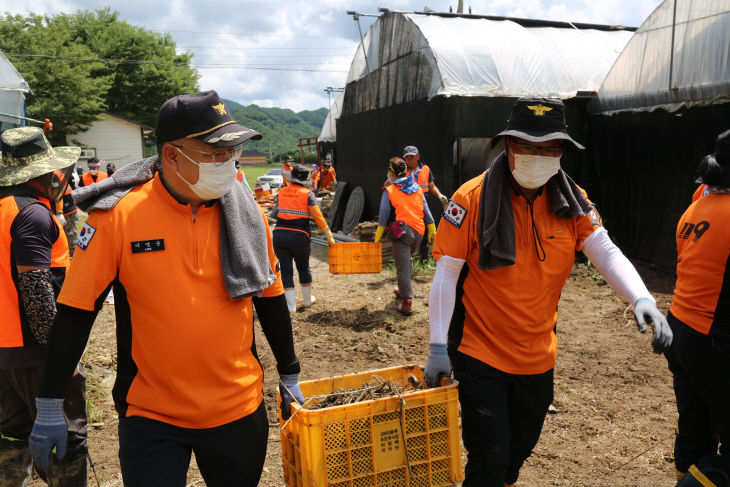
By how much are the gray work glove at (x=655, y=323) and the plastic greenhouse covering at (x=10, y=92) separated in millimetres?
12687

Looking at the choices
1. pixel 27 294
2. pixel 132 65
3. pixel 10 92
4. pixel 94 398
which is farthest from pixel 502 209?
pixel 132 65

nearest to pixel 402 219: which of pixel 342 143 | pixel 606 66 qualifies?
pixel 606 66

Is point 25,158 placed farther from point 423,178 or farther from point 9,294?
point 423,178

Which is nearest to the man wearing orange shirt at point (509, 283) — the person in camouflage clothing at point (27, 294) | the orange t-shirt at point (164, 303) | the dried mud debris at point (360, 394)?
the dried mud debris at point (360, 394)

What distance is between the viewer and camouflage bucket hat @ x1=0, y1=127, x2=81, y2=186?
9.72ft

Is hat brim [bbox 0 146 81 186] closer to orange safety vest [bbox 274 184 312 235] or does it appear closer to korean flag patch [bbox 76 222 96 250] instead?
korean flag patch [bbox 76 222 96 250]

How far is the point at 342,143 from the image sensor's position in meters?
17.2

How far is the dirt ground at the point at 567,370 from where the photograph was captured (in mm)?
3963

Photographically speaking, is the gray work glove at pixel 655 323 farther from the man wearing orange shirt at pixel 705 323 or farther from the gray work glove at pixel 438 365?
the gray work glove at pixel 438 365

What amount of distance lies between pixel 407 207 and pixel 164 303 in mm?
5840

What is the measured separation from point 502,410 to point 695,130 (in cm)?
855

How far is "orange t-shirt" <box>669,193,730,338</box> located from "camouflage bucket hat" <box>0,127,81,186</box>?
3.40 meters

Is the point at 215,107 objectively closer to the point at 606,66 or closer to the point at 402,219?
the point at 402,219

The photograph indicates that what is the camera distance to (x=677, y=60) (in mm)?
9469
